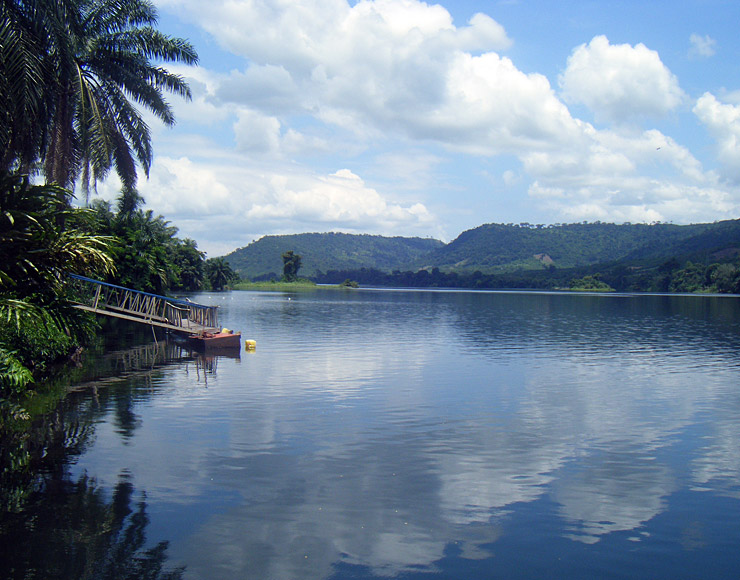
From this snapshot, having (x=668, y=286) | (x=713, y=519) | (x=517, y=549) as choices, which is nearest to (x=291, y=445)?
(x=517, y=549)

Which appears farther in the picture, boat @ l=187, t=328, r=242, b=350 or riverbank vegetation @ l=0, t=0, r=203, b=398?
boat @ l=187, t=328, r=242, b=350

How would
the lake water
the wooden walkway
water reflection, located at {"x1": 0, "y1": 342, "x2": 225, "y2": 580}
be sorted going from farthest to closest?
the wooden walkway, the lake water, water reflection, located at {"x1": 0, "y1": 342, "x2": 225, "y2": 580}

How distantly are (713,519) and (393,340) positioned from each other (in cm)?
3438

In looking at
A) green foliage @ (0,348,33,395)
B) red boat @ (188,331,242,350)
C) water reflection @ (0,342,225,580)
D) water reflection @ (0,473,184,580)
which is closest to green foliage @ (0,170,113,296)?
green foliage @ (0,348,33,395)

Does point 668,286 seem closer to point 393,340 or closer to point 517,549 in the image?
point 393,340

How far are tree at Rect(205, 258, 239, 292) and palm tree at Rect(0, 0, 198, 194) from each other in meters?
136

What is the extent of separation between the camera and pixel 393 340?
152 feet

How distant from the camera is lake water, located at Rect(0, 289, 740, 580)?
1037cm

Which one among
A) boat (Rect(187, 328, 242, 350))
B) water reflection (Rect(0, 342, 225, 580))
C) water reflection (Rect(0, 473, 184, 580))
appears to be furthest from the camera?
boat (Rect(187, 328, 242, 350))

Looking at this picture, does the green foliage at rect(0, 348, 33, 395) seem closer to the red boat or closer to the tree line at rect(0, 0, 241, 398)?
the tree line at rect(0, 0, 241, 398)

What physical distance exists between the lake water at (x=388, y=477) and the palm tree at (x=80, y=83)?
1054cm

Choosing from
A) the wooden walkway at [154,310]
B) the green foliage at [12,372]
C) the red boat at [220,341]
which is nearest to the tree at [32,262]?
the green foliage at [12,372]

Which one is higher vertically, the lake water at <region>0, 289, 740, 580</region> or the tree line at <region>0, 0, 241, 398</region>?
the tree line at <region>0, 0, 241, 398</region>

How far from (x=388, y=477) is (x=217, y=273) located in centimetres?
16140
